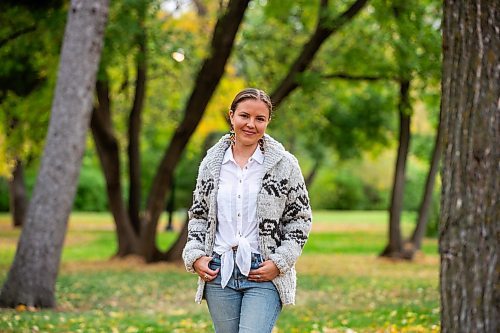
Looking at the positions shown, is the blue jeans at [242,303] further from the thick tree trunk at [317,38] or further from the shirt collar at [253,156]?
the thick tree trunk at [317,38]

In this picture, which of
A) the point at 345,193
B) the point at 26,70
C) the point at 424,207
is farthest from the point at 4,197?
the point at 26,70

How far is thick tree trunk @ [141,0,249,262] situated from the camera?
1745cm

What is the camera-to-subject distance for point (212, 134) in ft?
103

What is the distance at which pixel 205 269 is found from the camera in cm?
461

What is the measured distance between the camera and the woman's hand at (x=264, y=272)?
4559 mm

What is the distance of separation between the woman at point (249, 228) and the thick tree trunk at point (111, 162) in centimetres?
1447

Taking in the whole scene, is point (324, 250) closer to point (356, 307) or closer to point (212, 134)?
point (212, 134)

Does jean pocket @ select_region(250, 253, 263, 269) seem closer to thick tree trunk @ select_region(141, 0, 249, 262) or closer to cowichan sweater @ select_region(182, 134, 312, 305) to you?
cowichan sweater @ select_region(182, 134, 312, 305)

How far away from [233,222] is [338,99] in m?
21.6

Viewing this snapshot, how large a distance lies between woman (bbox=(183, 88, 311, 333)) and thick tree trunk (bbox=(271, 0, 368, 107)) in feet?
39.5

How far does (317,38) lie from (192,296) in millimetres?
6241

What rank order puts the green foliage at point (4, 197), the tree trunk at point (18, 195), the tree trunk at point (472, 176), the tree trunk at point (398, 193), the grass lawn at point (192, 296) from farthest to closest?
the green foliage at point (4, 197) < the tree trunk at point (18, 195) < the tree trunk at point (398, 193) < the grass lawn at point (192, 296) < the tree trunk at point (472, 176)

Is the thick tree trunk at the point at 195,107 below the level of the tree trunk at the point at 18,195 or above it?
above

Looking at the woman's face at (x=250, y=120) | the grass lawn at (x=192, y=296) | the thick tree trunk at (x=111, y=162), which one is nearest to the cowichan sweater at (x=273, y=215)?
the woman's face at (x=250, y=120)
